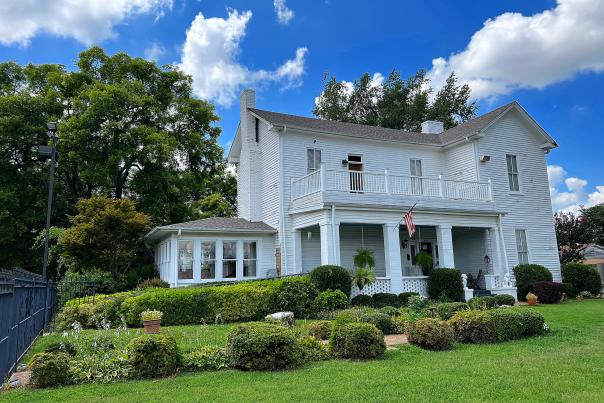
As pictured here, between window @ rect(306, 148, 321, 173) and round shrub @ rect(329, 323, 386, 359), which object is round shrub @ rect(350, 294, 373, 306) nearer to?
window @ rect(306, 148, 321, 173)

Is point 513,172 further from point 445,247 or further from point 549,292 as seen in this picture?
point 445,247

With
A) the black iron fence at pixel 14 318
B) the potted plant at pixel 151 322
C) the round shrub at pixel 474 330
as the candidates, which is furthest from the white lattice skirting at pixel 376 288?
the black iron fence at pixel 14 318

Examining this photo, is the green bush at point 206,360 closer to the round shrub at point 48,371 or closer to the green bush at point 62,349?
A: the round shrub at point 48,371

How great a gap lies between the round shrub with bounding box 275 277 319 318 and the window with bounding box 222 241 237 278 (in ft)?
17.3

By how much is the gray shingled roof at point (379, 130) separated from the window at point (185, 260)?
6.36 m

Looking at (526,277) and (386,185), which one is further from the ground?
(386,185)

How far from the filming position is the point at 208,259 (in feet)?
61.6

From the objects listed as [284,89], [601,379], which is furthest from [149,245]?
[601,379]

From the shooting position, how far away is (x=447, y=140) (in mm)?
22766

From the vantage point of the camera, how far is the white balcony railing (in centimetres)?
1725

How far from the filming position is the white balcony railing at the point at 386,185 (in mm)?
17250

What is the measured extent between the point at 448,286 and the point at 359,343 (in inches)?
397

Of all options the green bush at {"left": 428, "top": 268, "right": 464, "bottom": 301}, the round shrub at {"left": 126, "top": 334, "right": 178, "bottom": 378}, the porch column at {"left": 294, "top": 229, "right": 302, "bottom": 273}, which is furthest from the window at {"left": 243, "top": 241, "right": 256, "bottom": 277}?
the round shrub at {"left": 126, "top": 334, "right": 178, "bottom": 378}

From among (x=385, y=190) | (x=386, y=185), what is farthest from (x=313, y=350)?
(x=385, y=190)
